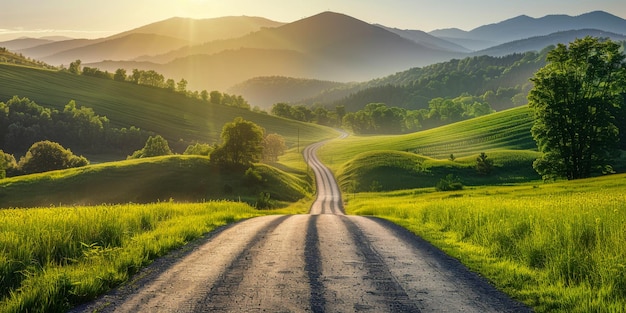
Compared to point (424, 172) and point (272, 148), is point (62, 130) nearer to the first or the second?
point (272, 148)

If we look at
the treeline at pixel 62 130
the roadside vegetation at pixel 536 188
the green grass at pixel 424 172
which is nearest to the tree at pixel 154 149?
the treeline at pixel 62 130

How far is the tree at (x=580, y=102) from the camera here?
2028 inches

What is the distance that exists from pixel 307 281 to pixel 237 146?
8191 cm

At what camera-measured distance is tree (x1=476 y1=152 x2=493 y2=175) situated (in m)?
89.9

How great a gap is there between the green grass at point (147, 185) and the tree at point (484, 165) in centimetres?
3950

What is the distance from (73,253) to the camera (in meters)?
11.0

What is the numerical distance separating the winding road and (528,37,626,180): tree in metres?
49.6

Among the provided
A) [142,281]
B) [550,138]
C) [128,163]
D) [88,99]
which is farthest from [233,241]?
[88,99]

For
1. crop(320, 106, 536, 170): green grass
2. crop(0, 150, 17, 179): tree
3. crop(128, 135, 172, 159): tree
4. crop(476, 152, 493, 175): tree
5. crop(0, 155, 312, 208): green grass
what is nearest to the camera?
crop(0, 155, 312, 208): green grass

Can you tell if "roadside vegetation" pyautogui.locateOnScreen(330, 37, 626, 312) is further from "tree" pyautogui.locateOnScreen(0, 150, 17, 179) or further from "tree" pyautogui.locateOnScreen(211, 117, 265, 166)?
"tree" pyautogui.locateOnScreen(0, 150, 17, 179)

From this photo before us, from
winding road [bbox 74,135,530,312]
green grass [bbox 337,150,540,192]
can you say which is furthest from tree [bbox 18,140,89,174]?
winding road [bbox 74,135,530,312]

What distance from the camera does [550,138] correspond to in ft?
180

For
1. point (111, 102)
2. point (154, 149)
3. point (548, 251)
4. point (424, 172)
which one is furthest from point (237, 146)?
point (111, 102)

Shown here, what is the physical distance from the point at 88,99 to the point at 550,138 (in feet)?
584
